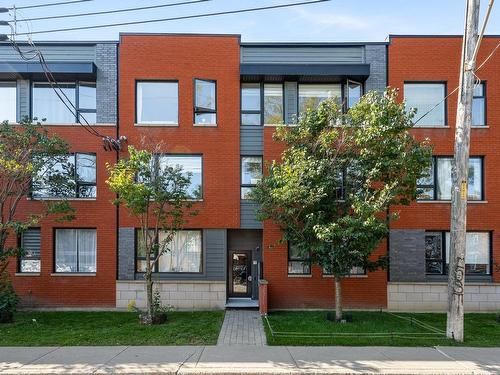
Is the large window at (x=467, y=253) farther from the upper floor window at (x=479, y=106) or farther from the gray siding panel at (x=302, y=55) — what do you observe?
the gray siding panel at (x=302, y=55)

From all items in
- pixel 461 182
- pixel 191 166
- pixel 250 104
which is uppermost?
pixel 250 104

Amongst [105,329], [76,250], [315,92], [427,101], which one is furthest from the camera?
[315,92]

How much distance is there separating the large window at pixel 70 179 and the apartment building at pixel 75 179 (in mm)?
37

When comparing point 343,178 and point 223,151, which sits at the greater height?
point 223,151

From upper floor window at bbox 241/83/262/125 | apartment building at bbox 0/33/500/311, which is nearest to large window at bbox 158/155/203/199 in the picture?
apartment building at bbox 0/33/500/311

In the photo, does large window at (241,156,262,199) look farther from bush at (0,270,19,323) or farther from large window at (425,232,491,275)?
bush at (0,270,19,323)

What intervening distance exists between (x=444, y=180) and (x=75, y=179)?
13.6 metres

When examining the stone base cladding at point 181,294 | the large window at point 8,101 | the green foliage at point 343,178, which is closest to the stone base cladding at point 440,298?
the green foliage at point 343,178

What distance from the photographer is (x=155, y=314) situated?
12.8 m

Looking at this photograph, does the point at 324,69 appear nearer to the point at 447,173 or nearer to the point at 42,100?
the point at 447,173

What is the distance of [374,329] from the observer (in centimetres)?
1205

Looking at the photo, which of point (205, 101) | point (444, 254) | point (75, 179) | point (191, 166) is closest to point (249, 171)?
point (191, 166)

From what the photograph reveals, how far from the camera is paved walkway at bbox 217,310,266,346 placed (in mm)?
10680

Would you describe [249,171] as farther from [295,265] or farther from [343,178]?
[343,178]
